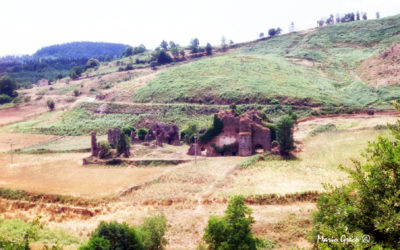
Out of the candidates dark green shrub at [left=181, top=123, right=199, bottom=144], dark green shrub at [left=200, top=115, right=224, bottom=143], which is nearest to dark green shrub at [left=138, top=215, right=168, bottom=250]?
dark green shrub at [left=200, top=115, right=224, bottom=143]

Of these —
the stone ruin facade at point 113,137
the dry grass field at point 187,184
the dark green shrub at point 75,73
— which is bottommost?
the dry grass field at point 187,184

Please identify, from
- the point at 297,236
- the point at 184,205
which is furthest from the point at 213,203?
the point at 297,236

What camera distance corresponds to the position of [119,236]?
1952 centimetres

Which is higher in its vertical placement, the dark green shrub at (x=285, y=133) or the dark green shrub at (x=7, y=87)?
the dark green shrub at (x=7, y=87)

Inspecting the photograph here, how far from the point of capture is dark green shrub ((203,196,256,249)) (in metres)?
18.8

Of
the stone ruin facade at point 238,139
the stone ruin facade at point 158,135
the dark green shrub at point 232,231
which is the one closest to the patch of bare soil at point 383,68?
the stone ruin facade at point 238,139

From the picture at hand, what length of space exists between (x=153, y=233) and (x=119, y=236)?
2932 mm

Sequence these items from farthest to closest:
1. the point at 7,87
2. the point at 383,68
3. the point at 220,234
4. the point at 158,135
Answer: the point at 7,87 → the point at 383,68 → the point at 158,135 → the point at 220,234

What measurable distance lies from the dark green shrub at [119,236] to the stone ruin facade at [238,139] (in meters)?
27.6

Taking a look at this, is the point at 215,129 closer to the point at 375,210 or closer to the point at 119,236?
the point at 119,236

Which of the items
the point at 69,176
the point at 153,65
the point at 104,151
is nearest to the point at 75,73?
the point at 153,65

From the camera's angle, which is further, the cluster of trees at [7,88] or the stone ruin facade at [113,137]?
the cluster of trees at [7,88]

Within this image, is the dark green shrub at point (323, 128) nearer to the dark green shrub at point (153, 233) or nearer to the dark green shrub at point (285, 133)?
the dark green shrub at point (285, 133)

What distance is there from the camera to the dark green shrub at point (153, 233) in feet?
69.9
